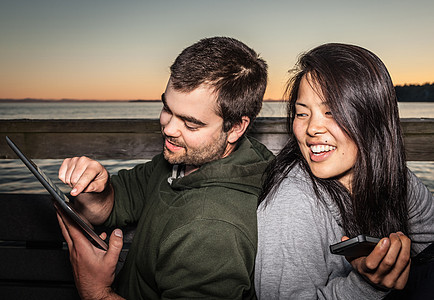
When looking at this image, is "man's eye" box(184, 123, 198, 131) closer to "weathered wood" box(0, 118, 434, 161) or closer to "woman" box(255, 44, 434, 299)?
"woman" box(255, 44, 434, 299)

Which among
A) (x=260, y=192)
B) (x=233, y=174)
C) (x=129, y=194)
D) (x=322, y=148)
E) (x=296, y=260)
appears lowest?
(x=129, y=194)

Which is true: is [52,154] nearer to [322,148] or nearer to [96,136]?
[96,136]

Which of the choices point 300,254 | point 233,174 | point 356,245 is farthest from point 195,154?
point 356,245

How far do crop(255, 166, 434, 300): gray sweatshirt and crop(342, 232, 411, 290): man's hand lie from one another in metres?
0.08

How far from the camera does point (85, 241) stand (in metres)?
1.59

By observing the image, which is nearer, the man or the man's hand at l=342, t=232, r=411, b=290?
the man's hand at l=342, t=232, r=411, b=290

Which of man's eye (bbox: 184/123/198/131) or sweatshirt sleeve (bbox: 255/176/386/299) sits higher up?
man's eye (bbox: 184/123/198/131)

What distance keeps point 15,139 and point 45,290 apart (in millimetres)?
933

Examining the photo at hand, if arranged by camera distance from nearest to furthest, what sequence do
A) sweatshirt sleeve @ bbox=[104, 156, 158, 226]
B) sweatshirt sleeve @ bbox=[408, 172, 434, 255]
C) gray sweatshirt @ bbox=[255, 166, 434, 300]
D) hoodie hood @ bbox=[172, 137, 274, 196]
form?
gray sweatshirt @ bbox=[255, 166, 434, 300], hoodie hood @ bbox=[172, 137, 274, 196], sweatshirt sleeve @ bbox=[408, 172, 434, 255], sweatshirt sleeve @ bbox=[104, 156, 158, 226]

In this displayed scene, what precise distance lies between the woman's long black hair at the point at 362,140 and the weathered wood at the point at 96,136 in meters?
0.54

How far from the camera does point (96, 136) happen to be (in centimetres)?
238

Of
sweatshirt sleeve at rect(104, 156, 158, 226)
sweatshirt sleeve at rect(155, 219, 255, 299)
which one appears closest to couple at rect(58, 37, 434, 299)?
sweatshirt sleeve at rect(155, 219, 255, 299)

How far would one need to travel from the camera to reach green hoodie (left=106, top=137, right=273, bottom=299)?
1317 millimetres

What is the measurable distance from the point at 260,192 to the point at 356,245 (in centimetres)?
58
